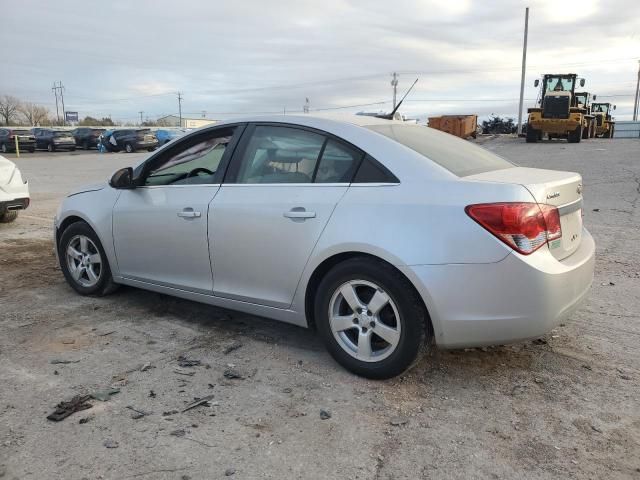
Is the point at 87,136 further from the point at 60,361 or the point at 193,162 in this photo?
the point at 60,361

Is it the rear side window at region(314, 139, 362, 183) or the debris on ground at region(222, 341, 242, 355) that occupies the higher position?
the rear side window at region(314, 139, 362, 183)

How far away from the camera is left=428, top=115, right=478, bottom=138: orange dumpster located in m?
33.7

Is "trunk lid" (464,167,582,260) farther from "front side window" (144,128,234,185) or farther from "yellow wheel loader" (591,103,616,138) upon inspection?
"yellow wheel loader" (591,103,616,138)

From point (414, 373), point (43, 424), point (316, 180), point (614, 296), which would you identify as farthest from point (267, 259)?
point (614, 296)

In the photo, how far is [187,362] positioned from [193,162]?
4.97ft

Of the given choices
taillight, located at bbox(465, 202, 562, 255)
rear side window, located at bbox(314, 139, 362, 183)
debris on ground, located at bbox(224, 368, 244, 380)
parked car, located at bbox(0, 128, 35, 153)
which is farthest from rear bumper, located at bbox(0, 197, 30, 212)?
parked car, located at bbox(0, 128, 35, 153)

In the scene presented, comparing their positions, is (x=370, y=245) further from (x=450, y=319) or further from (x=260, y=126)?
(x=260, y=126)

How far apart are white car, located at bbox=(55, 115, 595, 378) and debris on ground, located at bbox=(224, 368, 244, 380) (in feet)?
1.49

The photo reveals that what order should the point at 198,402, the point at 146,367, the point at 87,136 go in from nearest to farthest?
the point at 198,402 → the point at 146,367 → the point at 87,136

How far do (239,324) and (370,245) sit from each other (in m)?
1.60

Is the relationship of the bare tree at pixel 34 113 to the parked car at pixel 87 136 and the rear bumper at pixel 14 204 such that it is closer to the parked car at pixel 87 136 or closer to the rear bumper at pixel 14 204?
the parked car at pixel 87 136

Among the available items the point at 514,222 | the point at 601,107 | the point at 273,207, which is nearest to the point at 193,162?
the point at 273,207

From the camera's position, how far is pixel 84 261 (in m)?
4.93

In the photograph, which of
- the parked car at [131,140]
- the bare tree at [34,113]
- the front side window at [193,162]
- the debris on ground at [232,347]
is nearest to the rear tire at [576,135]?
the parked car at [131,140]
